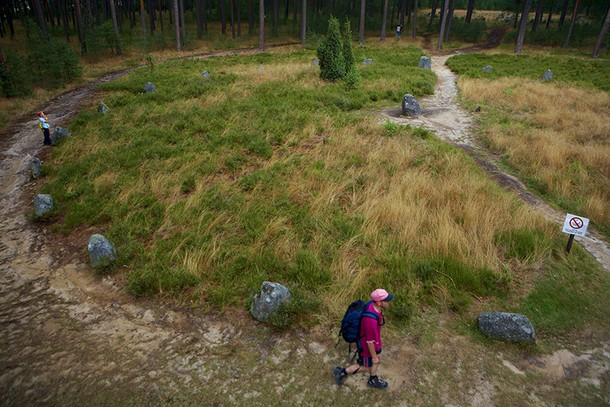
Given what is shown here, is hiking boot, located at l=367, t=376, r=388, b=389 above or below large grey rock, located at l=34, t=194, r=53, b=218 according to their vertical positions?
below

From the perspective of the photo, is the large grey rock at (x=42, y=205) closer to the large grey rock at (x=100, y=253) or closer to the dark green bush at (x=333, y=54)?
the large grey rock at (x=100, y=253)

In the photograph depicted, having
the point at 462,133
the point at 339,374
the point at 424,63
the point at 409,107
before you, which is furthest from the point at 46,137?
the point at 424,63

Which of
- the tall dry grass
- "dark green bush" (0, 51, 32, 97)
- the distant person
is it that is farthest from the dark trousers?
the tall dry grass

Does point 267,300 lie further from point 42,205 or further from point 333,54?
point 333,54

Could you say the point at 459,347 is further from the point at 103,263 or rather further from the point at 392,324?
the point at 103,263

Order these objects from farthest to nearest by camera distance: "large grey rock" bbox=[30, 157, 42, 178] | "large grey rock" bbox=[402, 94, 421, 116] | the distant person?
"large grey rock" bbox=[402, 94, 421, 116] < the distant person < "large grey rock" bbox=[30, 157, 42, 178]

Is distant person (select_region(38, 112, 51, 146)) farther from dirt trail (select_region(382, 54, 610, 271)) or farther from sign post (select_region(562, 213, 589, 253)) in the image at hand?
sign post (select_region(562, 213, 589, 253))

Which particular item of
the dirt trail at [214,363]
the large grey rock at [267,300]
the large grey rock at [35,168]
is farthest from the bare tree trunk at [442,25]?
the large grey rock at [267,300]
